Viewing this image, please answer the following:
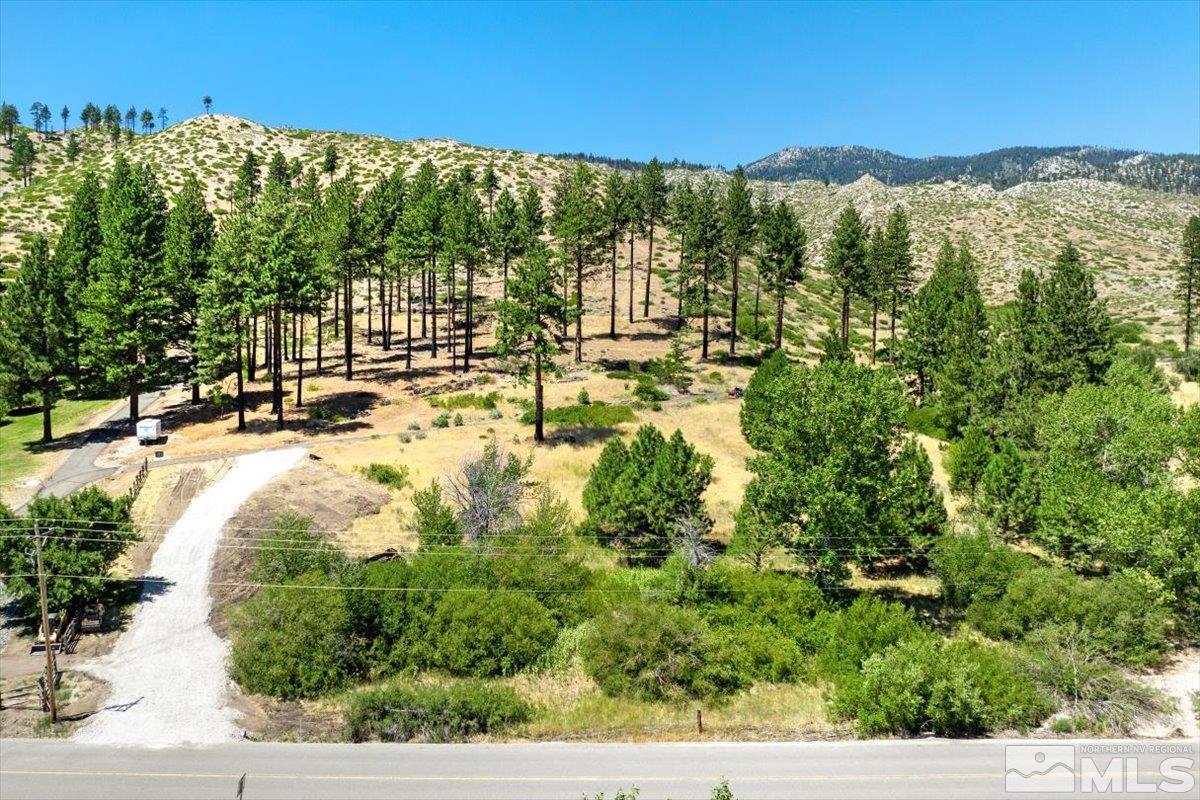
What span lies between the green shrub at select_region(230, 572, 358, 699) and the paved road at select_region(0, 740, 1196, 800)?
12.3 ft

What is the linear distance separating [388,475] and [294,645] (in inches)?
670

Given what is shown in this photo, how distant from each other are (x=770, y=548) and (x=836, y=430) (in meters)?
7.21

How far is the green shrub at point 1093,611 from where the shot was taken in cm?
3055

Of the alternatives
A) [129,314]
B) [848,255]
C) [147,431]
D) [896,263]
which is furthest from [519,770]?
[896,263]

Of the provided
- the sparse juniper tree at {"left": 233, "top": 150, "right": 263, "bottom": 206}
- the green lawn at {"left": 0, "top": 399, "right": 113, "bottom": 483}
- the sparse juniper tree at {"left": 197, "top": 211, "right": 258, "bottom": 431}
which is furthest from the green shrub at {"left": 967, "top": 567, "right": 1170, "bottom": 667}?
the sparse juniper tree at {"left": 233, "top": 150, "right": 263, "bottom": 206}

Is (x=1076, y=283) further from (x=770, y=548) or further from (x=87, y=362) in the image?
(x=87, y=362)

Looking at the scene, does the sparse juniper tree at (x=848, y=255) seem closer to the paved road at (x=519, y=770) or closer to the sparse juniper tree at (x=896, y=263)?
the sparse juniper tree at (x=896, y=263)

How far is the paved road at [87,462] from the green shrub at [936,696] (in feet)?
124

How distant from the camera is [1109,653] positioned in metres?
30.5

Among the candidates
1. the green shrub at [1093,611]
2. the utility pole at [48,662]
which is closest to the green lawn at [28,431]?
the utility pole at [48,662]

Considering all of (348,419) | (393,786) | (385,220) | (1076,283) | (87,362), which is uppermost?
(385,220)

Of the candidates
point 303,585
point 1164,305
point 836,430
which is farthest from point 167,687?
point 1164,305

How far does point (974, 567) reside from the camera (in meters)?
35.4

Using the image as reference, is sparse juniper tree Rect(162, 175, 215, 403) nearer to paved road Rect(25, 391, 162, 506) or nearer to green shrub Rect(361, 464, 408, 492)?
paved road Rect(25, 391, 162, 506)
